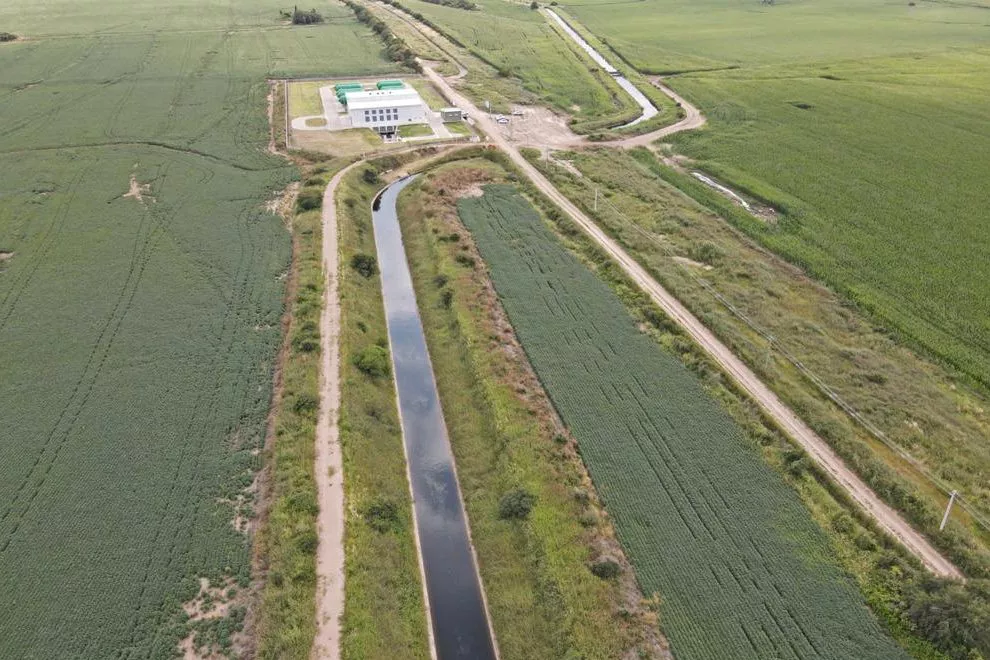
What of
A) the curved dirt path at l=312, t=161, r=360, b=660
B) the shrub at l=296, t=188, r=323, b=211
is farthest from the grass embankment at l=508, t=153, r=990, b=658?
the shrub at l=296, t=188, r=323, b=211

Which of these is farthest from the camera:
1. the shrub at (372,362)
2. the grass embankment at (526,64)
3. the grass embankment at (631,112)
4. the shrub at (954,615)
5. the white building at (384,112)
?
the grass embankment at (526,64)

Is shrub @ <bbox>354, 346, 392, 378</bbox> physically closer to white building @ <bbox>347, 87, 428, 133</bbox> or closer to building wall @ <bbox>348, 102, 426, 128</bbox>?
white building @ <bbox>347, 87, 428, 133</bbox>

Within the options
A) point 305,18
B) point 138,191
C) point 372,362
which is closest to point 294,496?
point 372,362

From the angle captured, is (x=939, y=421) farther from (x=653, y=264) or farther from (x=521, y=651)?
(x=521, y=651)

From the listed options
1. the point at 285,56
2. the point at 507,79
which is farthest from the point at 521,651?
the point at 285,56

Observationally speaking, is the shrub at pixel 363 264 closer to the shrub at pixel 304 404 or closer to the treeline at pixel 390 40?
the shrub at pixel 304 404

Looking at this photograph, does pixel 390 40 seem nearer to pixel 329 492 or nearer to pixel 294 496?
pixel 329 492

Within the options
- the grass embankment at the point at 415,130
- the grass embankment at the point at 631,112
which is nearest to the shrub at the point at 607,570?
the grass embankment at the point at 631,112
